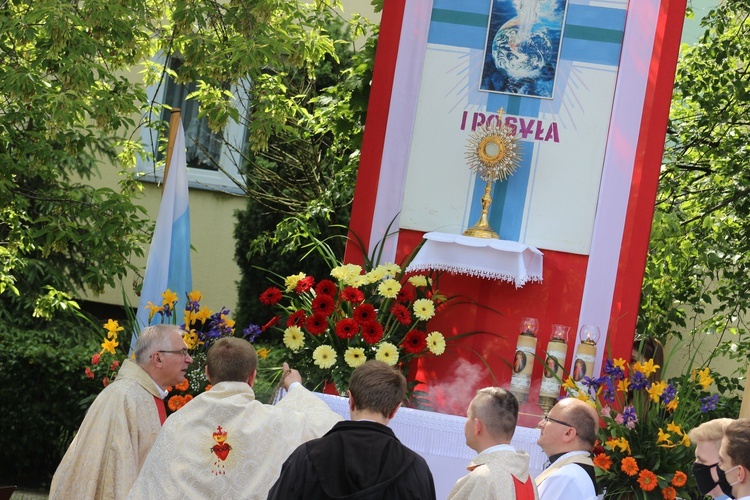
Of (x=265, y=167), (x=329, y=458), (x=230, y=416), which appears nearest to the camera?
(x=329, y=458)

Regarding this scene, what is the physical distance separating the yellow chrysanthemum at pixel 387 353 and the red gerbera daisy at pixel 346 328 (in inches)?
7.6

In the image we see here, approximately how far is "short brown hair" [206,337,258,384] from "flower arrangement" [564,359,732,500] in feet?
6.42

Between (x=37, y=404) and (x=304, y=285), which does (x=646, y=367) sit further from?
(x=37, y=404)

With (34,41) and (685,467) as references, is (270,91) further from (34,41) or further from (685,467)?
(685,467)

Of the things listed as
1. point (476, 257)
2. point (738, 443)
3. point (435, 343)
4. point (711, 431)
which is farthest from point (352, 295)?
point (738, 443)

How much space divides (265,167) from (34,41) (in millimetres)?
4711

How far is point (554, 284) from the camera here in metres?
7.49

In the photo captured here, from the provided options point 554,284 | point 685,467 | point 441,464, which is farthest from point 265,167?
point 685,467

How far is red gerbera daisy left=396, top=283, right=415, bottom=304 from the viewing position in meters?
7.20

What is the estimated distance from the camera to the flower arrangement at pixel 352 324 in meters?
6.81

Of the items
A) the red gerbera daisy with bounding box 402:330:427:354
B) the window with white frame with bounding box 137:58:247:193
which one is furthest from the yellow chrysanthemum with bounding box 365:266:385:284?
the window with white frame with bounding box 137:58:247:193

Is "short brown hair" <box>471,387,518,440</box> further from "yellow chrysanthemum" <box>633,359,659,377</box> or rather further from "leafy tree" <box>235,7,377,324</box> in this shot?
"leafy tree" <box>235,7,377,324</box>

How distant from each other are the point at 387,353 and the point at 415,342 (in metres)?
0.24

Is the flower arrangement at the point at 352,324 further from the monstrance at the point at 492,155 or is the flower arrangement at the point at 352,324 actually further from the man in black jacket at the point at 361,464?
the man in black jacket at the point at 361,464
